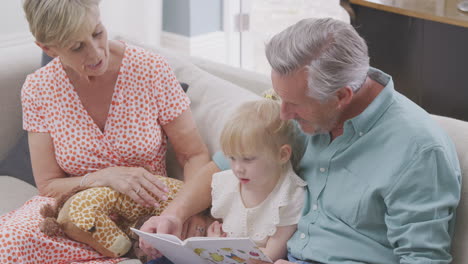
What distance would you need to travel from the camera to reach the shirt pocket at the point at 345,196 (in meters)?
1.59

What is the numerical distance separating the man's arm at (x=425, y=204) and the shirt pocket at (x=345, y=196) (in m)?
0.10

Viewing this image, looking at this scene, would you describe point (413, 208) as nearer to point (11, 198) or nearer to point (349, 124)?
point (349, 124)

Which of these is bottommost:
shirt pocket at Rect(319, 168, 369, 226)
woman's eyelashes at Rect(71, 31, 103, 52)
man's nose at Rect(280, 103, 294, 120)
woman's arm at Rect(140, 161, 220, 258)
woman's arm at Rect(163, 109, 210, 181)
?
woman's arm at Rect(140, 161, 220, 258)

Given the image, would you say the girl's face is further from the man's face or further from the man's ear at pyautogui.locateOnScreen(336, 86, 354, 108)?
the man's ear at pyautogui.locateOnScreen(336, 86, 354, 108)

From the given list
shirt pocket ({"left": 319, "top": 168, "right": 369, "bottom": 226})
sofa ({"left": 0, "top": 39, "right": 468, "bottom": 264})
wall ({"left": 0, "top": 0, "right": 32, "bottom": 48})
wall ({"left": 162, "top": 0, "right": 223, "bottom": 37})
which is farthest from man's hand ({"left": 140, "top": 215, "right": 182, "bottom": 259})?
wall ({"left": 162, "top": 0, "right": 223, "bottom": 37})

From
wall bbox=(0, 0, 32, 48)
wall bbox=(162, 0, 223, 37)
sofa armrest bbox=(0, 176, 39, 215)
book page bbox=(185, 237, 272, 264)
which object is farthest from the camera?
wall bbox=(162, 0, 223, 37)

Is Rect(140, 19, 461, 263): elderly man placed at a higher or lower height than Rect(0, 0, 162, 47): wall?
higher

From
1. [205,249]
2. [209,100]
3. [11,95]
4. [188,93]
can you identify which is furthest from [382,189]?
[11,95]

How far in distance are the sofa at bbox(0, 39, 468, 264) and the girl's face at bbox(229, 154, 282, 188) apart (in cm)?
42

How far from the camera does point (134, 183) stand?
2.01 m

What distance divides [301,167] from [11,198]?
116 centimetres

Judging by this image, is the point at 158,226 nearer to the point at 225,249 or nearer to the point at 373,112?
the point at 225,249

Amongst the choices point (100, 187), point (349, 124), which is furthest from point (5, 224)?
point (349, 124)

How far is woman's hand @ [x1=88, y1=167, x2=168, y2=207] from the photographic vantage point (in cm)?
200
